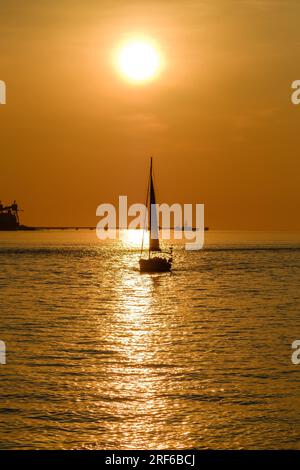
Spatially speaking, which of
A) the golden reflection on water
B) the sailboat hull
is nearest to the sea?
the golden reflection on water

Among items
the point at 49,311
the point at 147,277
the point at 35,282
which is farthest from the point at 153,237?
the point at 49,311

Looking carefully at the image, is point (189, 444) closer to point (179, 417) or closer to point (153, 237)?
point (179, 417)

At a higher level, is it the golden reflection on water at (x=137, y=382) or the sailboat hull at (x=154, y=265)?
the sailboat hull at (x=154, y=265)

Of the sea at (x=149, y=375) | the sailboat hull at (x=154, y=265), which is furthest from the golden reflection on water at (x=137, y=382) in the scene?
the sailboat hull at (x=154, y=265)

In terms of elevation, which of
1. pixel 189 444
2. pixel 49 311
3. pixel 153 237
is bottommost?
pixel 189 444

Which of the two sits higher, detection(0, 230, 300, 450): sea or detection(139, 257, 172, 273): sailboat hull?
detection(139, 257, 172, 273): sailboat hull

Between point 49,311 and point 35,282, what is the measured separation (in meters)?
39.6

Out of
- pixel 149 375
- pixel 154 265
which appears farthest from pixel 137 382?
pixel 154 265

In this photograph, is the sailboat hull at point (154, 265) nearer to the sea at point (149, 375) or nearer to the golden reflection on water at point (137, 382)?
the sea at point (149, 375)

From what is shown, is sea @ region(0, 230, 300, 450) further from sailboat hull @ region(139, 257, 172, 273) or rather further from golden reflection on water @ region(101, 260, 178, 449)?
sailboat hull @ region(139, 257, 172, 273)

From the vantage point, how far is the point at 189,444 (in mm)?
26031

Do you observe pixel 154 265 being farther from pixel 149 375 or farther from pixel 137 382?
pixel 137 382

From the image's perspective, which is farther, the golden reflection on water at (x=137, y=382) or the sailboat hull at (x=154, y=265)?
the sailboat hull at (x=154, y=265)
